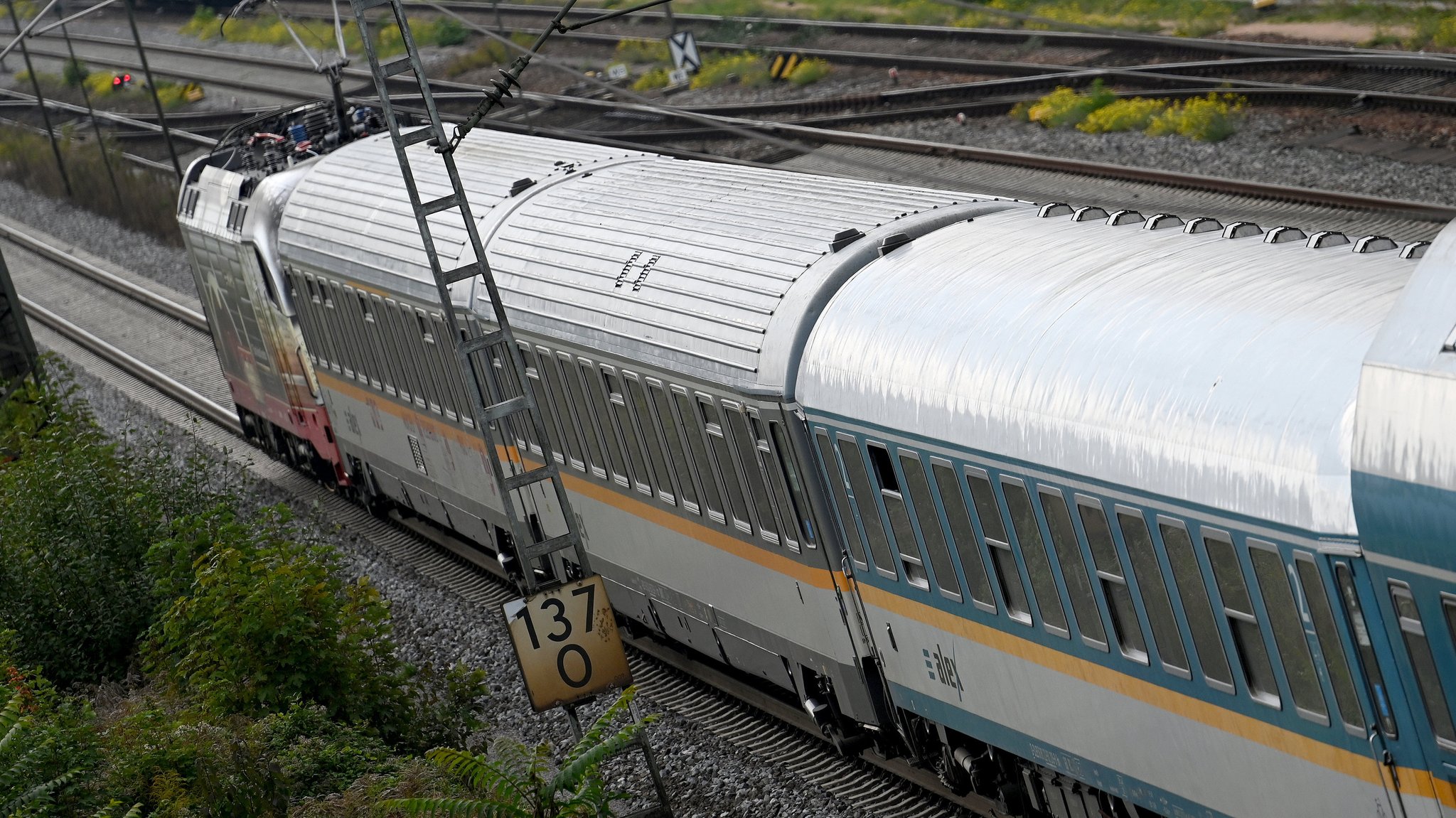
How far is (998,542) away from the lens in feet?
28.4

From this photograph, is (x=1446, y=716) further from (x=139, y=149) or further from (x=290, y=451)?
(x=139, y=149)

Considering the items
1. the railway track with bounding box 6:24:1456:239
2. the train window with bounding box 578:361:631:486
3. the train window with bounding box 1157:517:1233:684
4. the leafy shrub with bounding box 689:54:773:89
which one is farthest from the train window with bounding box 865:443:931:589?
the leafy shrub with bounding box 689:54:773:89

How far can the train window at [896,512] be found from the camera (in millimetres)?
9344

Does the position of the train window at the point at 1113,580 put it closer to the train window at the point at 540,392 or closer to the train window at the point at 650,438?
the train window at the point at 650,438

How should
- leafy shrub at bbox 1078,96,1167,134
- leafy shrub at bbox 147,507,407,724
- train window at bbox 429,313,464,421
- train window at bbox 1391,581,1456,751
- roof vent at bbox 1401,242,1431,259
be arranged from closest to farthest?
train window at bbox 1391,581,1456,751 → roof vent at bbox 1401,242,1431,259 → leafy shrub at bbox 147,507,407,724 → train window at bbox 429,313,464,421 → leafy shrub at bbox 1078,96,1167,134

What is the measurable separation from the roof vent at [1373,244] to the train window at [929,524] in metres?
2.39

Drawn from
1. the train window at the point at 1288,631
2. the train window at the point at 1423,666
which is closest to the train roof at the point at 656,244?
the train window at the point at 1288,631

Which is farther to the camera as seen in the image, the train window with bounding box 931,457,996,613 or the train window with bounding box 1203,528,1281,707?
the train window with bounding box 931,457,996,613

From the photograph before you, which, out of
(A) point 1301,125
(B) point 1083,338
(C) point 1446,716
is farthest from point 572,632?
(A) point 1301,125

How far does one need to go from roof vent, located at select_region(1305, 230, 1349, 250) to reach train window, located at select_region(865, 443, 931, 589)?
7.87ft

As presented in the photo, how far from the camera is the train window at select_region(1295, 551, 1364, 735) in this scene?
6629 millimetres

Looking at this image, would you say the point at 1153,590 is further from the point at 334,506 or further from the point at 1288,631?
the point at 334,506

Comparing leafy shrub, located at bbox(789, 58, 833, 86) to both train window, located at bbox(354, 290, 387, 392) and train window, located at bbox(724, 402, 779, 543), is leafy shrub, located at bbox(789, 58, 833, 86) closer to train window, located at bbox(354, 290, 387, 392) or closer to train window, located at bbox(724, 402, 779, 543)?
train window, located at bbox(354, 290, 387, 392)

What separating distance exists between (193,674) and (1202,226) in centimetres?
726
